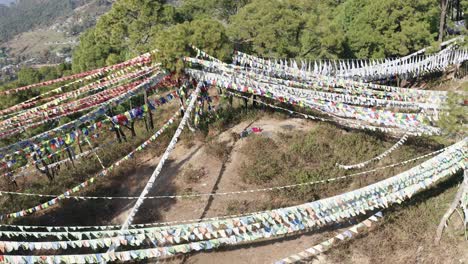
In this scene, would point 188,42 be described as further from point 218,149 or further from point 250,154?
point 250,154

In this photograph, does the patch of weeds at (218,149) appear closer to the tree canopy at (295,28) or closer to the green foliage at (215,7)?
the tree canopy at (295,28)

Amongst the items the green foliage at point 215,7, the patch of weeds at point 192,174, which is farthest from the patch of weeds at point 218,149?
the green foliage at point 215,7

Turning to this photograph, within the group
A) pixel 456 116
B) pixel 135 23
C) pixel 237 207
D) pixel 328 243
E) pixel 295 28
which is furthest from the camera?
pixel 295 28

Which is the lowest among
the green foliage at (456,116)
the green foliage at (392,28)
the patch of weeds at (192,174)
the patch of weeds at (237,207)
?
the patch of weeds at (237,207)

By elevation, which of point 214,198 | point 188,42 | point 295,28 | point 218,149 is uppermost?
point 295,28

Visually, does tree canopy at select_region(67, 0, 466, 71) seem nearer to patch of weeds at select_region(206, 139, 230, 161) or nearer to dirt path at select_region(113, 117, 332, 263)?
dirt path at select_region(113, 117, 332, 263)

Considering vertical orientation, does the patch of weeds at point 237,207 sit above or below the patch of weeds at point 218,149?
below

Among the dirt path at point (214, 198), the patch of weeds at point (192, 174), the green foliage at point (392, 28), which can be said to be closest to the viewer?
the dirt path at point (214, 198)

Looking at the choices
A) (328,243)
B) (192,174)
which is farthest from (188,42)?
(328,243)

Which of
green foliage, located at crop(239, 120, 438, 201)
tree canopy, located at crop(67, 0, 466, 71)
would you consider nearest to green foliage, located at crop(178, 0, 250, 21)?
tree canopy, located at crop(67, 0, 466, 71)

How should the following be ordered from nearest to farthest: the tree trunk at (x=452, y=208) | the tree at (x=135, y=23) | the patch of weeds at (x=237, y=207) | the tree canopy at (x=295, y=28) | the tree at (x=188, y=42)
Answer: the tree trunk at (x=452, y=208), the patch of weeds at (x=237, y=207), the tree at (x=188, y=42), the tree at (x=135, y=23), the tree canopy at (x=295, y=28)

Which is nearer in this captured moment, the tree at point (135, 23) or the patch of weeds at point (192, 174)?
the patch of weeds at point (192, 174)

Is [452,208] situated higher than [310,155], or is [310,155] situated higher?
[452,208]

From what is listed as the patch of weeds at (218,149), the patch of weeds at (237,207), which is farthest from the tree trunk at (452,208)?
the patch of weeds at (218,149)
